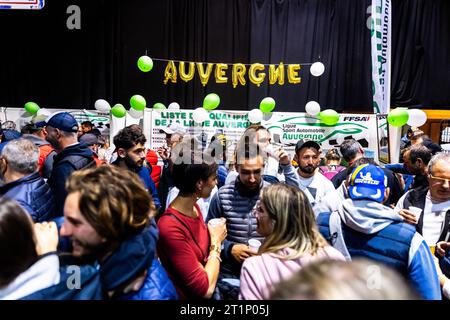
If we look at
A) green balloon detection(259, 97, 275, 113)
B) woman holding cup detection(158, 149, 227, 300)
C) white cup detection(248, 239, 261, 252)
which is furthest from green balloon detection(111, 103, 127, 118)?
white cup detection(248, 239, 261, 252)

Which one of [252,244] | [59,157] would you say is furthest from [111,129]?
[252,244]

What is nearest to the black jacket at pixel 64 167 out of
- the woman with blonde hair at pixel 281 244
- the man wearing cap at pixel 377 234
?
the woman with blonde hair at pixel 281 244

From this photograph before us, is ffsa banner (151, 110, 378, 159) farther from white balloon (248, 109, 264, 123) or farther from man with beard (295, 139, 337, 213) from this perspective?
man with beard (295, 139, 337, 213)

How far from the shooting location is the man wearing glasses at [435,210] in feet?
6.57

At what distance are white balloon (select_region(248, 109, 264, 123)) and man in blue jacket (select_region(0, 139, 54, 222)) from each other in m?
4.43

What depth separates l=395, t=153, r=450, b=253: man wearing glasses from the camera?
2.00 meters

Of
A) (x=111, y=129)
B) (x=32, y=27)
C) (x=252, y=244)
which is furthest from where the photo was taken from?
(x=32, y=27)

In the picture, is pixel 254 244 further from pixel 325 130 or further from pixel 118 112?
pixel 118 112

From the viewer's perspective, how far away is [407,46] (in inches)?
331

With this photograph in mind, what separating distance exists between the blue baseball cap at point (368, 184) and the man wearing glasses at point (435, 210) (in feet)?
1.57

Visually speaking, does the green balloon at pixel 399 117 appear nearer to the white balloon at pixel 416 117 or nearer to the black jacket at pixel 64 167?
the white balloon at pixel 416 117

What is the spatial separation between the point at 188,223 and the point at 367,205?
2.66 feet

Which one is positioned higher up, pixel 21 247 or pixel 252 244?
pixel 21 247
